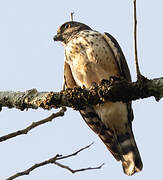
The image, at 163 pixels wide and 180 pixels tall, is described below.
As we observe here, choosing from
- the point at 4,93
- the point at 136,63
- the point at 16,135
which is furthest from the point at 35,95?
the point at 136,63

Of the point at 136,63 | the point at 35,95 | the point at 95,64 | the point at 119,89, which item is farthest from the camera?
the point at 95,64

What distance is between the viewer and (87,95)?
16.6ft

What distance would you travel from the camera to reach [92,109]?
762cm

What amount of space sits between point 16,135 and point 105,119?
319 centimetres

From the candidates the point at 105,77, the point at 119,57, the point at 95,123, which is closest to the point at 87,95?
the point at 105,77

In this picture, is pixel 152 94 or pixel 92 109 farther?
pixel 92 109

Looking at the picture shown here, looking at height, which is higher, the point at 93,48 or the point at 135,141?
the point at 93,48

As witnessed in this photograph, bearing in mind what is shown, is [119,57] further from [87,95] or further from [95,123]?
[87,95]

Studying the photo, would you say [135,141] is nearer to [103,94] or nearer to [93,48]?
[93,48]

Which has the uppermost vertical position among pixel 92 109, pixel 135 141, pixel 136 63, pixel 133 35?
pixel 133 35

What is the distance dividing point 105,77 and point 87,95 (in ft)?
6.66

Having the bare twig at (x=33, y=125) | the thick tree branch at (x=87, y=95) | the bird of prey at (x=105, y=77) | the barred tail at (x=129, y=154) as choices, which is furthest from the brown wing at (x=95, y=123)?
the bare twig at (x=33, y=125)

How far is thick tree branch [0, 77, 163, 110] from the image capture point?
4500 millimetres

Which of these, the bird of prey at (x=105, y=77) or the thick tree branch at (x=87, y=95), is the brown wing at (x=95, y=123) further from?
the thick tree branch at (x=87, y=95)
